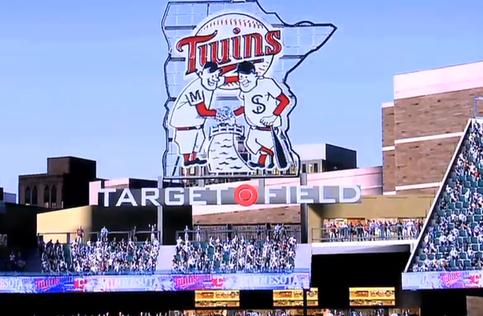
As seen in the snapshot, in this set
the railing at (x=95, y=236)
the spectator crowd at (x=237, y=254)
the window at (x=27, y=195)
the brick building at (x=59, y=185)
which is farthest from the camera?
the window at (x=27, y=195)

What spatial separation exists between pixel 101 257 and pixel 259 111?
8.39 m

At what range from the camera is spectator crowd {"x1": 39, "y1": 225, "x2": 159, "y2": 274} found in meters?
39.8

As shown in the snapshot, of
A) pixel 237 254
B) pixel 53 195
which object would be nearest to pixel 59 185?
pixel 53 195

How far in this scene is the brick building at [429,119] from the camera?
2040 inches

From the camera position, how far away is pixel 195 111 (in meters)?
39.8

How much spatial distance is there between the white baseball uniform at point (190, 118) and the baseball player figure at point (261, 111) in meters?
1.42

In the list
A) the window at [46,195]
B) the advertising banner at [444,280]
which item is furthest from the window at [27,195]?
the advertising banner at [444,280]

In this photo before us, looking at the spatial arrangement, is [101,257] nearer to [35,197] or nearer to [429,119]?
[429,119]

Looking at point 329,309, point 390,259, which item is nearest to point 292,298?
point 329,309

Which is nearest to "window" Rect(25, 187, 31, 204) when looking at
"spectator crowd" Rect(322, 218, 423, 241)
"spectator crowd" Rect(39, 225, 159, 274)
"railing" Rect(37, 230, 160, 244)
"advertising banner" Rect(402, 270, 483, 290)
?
"railing" Rect(37, 230, 160, 244)

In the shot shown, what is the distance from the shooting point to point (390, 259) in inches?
1657

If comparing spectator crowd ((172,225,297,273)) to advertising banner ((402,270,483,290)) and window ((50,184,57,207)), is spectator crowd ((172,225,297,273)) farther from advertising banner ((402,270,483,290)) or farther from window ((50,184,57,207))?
window ((50,184,57,207))

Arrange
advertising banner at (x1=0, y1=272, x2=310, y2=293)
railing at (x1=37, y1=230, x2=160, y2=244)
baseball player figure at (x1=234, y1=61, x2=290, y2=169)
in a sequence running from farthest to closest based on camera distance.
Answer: railing at (x1=37, y1=230, x2=160, y2=244) < baseball player figure at (x1=234, y1=61, x2=290, y2=169) < advertising banner at (x1=0, y1=272, x2=310, y2=293)

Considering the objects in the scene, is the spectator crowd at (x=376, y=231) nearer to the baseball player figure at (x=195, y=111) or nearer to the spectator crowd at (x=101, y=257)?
the baseball player figure at (x=195, y=111)
